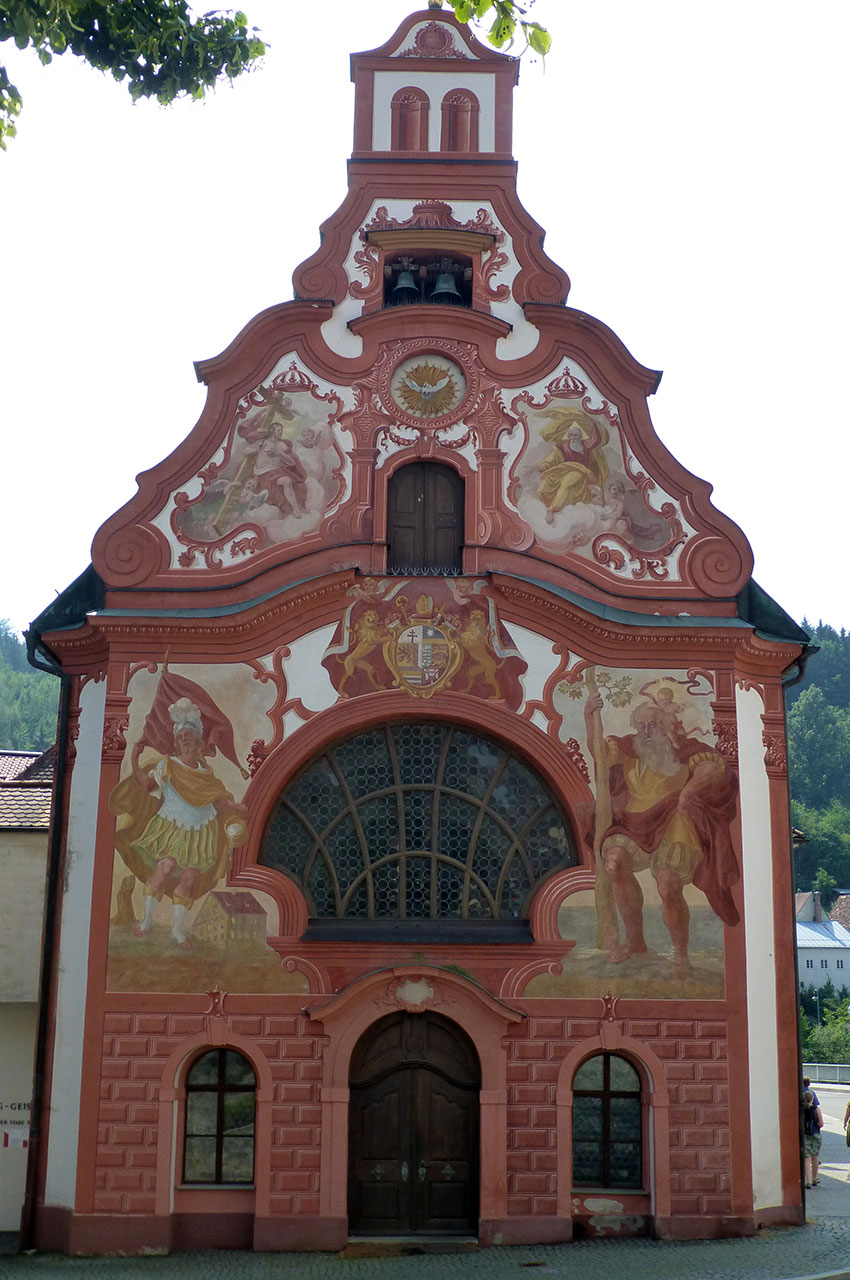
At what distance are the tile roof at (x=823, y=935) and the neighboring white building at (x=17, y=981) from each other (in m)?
68.8

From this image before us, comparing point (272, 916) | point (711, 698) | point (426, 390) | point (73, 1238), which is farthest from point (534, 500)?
point (73, 1238)

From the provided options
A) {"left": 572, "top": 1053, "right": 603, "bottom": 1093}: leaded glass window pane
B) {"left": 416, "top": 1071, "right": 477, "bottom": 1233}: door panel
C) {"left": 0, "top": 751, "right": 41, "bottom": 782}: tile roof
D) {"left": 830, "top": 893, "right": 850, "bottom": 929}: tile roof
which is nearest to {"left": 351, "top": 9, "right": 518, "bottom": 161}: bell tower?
{"left": 572, "top": 1053, "right": 603, "bottom": 1093}: leaded glass window pane

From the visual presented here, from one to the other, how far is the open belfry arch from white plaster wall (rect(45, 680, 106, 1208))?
5 centimetres

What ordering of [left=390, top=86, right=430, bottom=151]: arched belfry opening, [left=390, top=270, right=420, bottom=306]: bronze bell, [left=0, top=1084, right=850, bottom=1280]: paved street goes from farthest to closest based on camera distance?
[left=390, top=86, right=430, bottom=151]: arched belfry opening
[left=390, top=270, right=420, bottom=306]: bronze bell
[left=0, top=1084, right=850, bottom=1280]: paved street

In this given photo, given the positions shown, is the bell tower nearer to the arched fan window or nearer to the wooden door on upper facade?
the wooden door on upper facade

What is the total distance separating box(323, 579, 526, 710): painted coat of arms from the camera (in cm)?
1767

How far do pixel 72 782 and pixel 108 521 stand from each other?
11.0 feet

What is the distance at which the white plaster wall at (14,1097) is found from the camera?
17.6 m

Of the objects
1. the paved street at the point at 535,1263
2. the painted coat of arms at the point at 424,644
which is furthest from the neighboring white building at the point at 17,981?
the painted coat of arms at the point at 424,644

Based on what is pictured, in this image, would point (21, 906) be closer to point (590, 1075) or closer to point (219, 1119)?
point (219, 1119)

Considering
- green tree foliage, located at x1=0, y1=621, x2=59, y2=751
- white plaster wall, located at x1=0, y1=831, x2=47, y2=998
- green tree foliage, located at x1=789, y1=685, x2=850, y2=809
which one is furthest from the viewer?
green tree foliage, located at x1=789, y1=685, x2=850, y2=809

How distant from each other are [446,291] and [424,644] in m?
5.05

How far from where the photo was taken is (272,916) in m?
17.1

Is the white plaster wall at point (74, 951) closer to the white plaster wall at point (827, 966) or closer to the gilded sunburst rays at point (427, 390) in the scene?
the gilded sunburst rays at point (427, 390)
